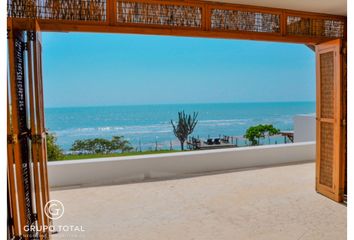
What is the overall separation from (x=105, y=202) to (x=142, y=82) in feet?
113

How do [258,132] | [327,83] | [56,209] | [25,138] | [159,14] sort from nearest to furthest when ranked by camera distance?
[25,138] < [159,14] < [56,209] < [327,83] < [258,132]

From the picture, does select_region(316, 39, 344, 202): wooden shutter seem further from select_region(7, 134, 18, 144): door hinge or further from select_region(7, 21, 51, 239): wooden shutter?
select_region(7, 134, 18, 144): door hinge

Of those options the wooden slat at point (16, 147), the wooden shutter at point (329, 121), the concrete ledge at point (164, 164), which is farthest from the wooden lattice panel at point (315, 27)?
the wooden slat at point (16, 147)

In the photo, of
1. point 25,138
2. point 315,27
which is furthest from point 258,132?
point 25,138

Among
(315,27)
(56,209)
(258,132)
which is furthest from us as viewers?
(258,132)

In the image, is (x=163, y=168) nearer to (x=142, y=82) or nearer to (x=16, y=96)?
(x=16, y=96)

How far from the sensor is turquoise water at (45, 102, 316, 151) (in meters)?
29.0

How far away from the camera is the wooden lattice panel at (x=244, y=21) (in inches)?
123

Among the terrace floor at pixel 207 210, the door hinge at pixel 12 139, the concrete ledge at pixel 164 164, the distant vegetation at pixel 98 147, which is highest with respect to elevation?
the door hinge at pixel 12 139

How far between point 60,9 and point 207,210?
249cm

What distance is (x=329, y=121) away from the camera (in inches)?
145

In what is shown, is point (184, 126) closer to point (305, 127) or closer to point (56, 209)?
point (305, 127)

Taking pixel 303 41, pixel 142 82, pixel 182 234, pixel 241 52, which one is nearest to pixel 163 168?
pixel 182 234

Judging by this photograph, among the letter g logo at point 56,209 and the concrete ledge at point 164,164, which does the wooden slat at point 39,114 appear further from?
the concrete ledge at point 164,164
